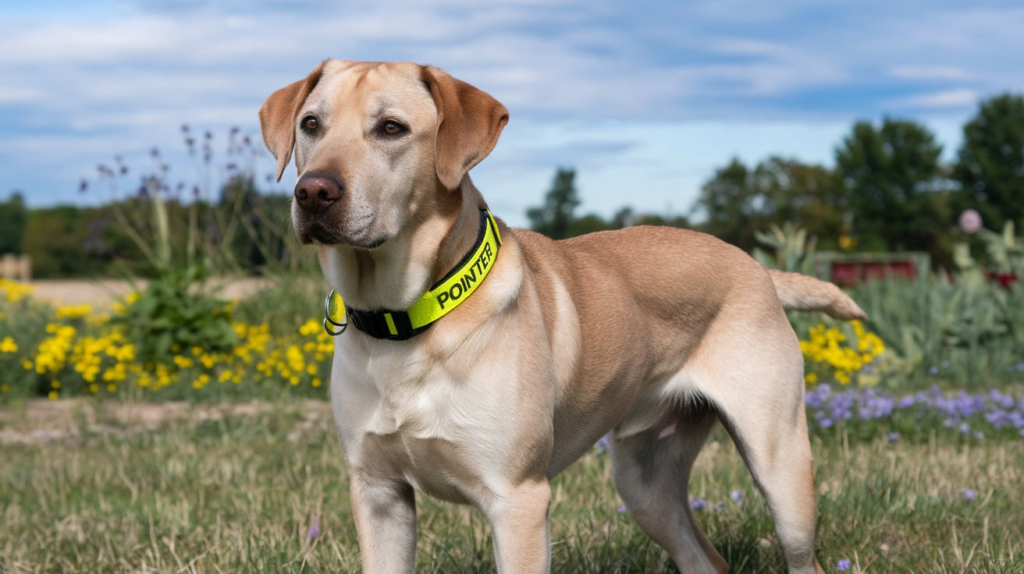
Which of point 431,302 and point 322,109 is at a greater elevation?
point 322,109

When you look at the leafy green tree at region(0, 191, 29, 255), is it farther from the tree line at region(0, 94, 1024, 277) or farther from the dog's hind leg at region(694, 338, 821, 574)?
the dog's hind leg at region(694, 338, 821, 574)

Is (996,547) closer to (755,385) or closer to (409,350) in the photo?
(755,385)

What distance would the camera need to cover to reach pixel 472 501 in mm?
3146

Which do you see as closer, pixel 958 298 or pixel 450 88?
pixel 450 88

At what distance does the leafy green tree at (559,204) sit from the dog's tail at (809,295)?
54.9 m

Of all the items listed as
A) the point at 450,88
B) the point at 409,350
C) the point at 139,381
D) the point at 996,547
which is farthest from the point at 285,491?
the point at 139,381

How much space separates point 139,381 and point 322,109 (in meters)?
6.86

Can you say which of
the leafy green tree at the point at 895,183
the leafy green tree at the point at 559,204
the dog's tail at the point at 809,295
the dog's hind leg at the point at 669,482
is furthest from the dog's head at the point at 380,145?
the leafy green tree at the point at 895,183

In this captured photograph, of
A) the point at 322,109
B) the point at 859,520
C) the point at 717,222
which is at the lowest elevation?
the point at 717,222

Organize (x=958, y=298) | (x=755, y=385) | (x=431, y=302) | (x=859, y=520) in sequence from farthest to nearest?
(x=958, y=298) → (x=859, y=520) → (x=755, y=385) → (x=431, y=302)

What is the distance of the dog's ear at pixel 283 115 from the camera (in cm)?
335

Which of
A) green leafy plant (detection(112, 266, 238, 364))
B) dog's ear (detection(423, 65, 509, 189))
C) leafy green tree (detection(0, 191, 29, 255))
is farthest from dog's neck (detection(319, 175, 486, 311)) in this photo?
leafy green tree (detection(0, 191, 29, 255))

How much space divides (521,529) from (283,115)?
156cm

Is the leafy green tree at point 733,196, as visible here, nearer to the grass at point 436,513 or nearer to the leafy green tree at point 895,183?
the leafy green tree at point 895,183
